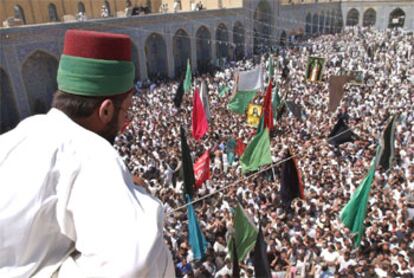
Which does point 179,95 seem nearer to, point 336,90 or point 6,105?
point 336,90

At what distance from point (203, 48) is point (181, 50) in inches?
101

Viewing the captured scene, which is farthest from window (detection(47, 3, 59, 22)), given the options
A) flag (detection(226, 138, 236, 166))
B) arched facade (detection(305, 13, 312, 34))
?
arched facade (detection(305, 13, 312, 34))

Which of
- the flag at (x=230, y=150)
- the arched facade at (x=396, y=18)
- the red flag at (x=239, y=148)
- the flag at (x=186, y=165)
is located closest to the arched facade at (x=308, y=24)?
the arched facade at (x=396, y=18)

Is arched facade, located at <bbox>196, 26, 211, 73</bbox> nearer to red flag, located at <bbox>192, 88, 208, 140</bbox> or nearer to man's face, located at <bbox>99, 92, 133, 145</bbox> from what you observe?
red flag, located at <bbox>192, 88, 208, 140</bbox>

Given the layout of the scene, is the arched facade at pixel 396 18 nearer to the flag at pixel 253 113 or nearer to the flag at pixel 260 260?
the flag at pixel 253 113

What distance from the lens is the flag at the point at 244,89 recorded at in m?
12.6

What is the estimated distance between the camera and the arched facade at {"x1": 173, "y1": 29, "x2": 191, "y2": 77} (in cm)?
2677

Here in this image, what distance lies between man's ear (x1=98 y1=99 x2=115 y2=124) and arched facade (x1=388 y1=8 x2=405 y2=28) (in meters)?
52.6

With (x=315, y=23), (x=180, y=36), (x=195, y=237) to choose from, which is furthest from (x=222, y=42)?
(x=195, y=237)

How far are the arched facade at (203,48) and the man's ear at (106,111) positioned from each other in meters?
27.4

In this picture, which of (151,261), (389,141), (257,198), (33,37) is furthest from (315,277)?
(33,37)

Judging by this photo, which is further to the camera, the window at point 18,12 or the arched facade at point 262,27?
the arched facade at point 262,27

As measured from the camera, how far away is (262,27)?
3531 centimetres

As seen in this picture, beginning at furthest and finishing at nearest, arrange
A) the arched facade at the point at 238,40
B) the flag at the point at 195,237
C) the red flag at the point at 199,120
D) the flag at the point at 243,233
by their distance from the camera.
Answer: the arched facade at the point at 238,40
the red flag at the point at 199,120
the flag at the point at 195,237
the flag at the point at 243,233
